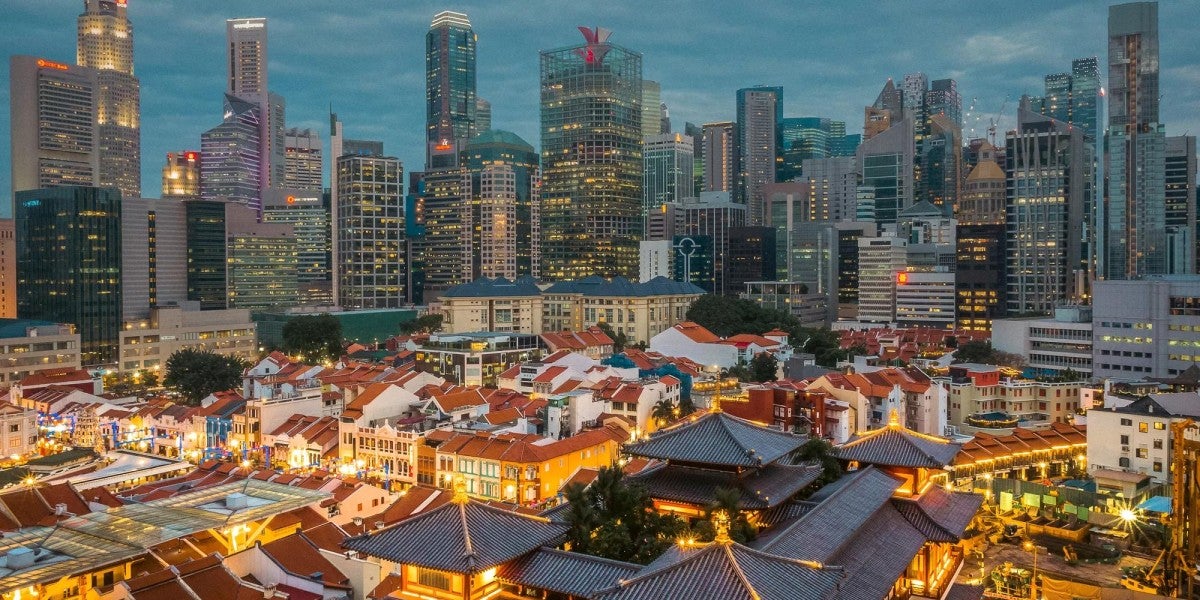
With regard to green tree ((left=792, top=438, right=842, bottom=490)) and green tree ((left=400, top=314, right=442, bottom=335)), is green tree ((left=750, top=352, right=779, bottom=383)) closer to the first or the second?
green tree ((left=792, top=438, right=842, bottom=490))

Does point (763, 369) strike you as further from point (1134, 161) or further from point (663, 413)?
point (1134, 161)

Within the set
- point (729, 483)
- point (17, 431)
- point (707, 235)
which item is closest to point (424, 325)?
point (17, 431)

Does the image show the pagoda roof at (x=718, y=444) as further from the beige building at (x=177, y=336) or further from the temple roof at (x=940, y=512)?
the beige building at (x=177, y=336)

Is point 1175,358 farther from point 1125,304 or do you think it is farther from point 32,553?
point 32,553

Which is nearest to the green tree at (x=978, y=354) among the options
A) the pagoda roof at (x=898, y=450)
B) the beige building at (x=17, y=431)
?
the pagoda roof at (x=898, y=450)

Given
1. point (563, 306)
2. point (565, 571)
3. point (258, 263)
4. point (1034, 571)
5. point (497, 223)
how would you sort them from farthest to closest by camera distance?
point (497, 223), point (258, 263), point (563, 306), point (1034, 571), point (565, 571)

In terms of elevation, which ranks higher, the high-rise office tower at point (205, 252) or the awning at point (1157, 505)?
the high-rise office tower at point (205, 252)
